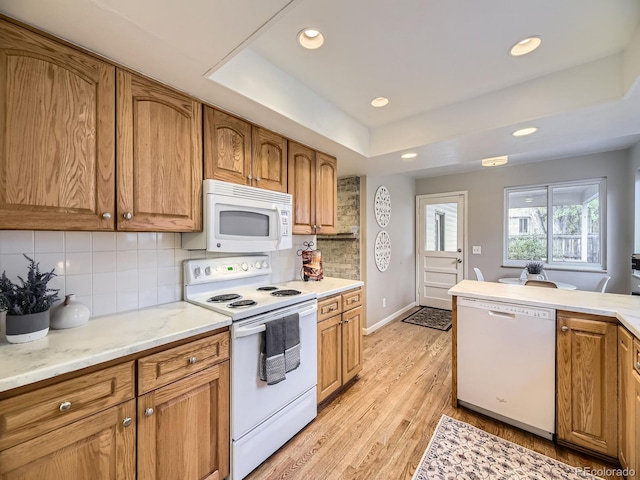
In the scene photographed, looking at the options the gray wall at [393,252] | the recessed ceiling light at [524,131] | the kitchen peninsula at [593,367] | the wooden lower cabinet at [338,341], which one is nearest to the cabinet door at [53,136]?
the wooden lower cabinet at [338,341]

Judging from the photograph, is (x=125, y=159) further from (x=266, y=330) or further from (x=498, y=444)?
(x=498, y=444)

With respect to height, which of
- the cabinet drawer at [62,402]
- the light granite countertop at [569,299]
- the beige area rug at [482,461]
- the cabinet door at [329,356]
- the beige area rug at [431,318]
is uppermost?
the light granite countertop at [569,299]

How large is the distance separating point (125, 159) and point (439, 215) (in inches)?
196

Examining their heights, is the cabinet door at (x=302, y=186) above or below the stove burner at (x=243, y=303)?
above

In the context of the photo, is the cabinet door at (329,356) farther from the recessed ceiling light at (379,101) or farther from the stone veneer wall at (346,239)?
the recessed ceiling light at (379,101)

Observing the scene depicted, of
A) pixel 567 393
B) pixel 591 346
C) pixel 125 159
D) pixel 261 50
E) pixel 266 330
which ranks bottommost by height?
pixel 567 393

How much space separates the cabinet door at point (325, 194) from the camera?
8.55 feet

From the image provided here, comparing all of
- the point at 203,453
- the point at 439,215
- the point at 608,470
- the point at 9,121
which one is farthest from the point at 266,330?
the point at 439,215

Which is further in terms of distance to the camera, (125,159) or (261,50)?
(261,50)

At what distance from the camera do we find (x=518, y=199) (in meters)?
4.39

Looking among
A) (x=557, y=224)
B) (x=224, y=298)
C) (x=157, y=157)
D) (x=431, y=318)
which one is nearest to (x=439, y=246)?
(x=431, y=318)

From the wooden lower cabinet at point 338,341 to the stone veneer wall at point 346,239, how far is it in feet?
4.04

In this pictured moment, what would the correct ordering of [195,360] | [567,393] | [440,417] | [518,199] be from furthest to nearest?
[518,199], [440,417], [567,393], [195,360]

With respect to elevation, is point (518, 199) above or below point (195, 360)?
above
